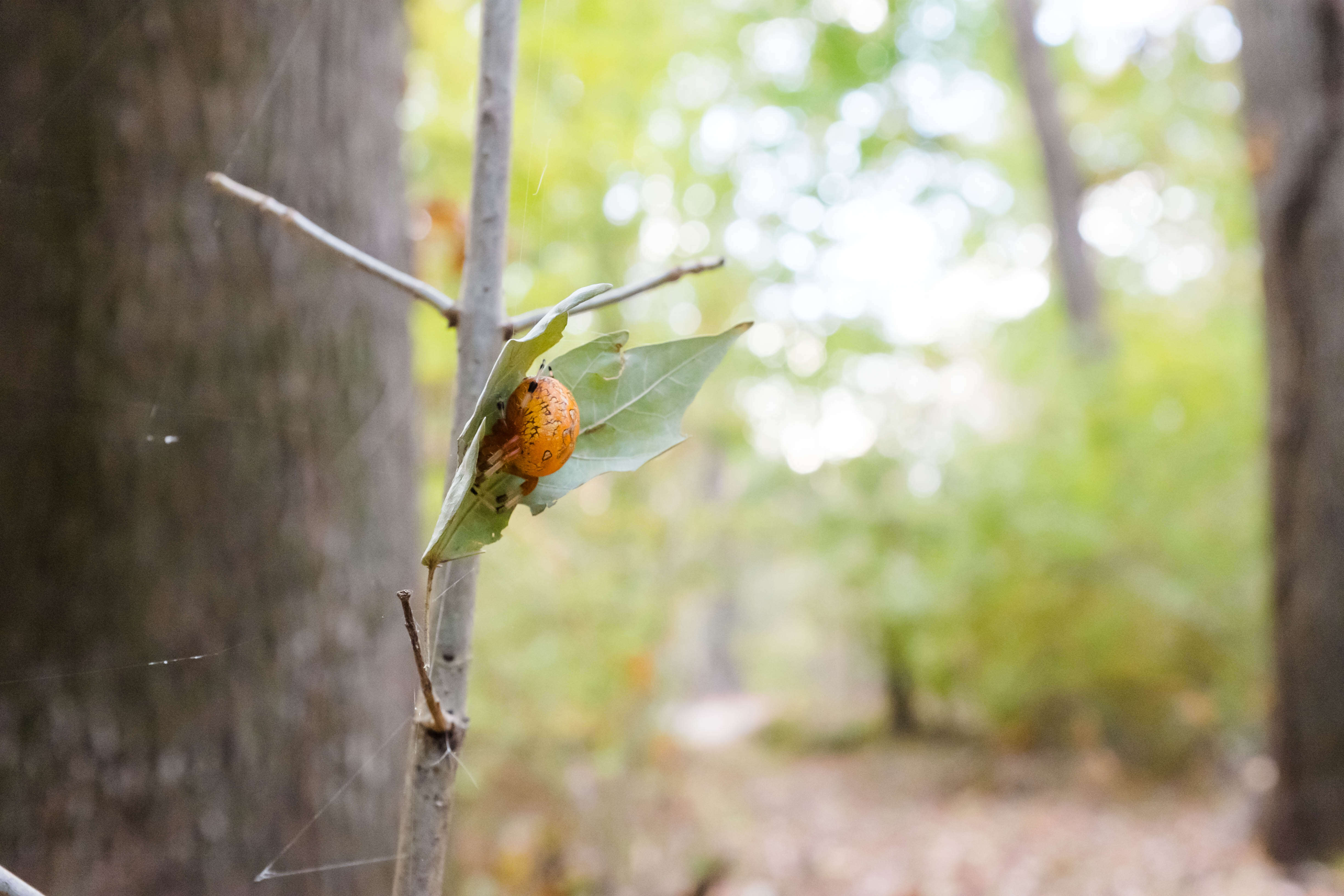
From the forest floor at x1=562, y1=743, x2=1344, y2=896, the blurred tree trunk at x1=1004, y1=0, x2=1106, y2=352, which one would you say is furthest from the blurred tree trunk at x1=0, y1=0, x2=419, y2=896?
the blurred tree trunk at x1=1004, y1=0, x2=1106, y2=352

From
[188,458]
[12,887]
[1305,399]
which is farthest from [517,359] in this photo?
[1305,399]

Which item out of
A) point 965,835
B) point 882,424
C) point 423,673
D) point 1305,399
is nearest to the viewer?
point 423,673

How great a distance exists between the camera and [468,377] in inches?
17.2

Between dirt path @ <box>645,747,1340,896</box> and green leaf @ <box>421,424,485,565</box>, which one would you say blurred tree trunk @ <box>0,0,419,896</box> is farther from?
dirt path @ <box>645,747,1340,896</box>

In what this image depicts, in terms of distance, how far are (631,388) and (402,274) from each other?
0.17m

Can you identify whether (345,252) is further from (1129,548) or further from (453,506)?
(1129,548)

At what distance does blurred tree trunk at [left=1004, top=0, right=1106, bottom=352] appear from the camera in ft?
19.2

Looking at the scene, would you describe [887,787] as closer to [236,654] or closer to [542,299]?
[542,299]

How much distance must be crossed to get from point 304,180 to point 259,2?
0.24 metres

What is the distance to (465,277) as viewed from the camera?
1.48ft

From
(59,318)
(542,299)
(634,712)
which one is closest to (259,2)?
(59,318)

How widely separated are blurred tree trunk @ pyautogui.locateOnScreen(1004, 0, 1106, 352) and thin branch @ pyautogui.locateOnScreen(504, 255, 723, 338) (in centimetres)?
594

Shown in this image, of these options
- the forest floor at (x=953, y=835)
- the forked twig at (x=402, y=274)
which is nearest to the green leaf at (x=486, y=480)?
the forked twig at (x=402, y=274)

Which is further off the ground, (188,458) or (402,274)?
(402,274)
